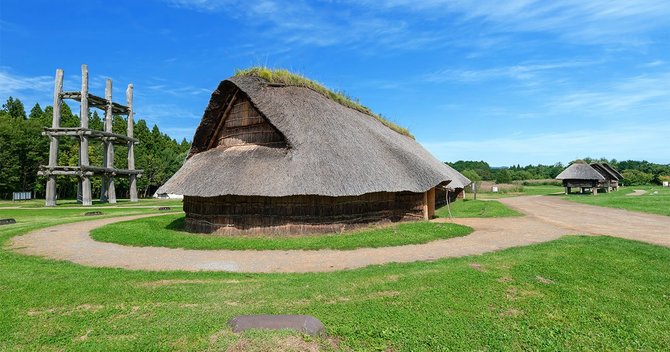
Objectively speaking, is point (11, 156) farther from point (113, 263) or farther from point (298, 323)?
point (298, 323)

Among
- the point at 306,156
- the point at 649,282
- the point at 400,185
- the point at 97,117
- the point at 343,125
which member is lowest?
the point at 649,282

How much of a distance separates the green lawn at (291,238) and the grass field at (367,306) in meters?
3.76

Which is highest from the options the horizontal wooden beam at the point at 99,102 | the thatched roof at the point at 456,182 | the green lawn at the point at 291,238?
the horizontal wooden beam at the point at 99,102

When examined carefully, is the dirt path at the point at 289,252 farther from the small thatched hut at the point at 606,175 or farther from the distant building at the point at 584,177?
the small thatched hut at the point at 606,175

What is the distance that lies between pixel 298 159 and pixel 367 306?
9.11m

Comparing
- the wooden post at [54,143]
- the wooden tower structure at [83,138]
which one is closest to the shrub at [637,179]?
the wooden tower structure at [83,138]

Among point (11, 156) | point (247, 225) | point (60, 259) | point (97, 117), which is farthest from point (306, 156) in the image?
point (97, 117)

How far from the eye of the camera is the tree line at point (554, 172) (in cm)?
7381

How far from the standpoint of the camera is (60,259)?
36.5 feet

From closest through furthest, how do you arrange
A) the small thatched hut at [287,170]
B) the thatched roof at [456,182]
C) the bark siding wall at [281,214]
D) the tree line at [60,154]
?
the small thatched hut at [287,170] < the bark siding wall at [281,214] < the thatched roof at [456,182] < the tree line at [60,154]

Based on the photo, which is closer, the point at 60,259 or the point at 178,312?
the point at 178,312

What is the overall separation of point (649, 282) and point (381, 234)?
8287 millimetres

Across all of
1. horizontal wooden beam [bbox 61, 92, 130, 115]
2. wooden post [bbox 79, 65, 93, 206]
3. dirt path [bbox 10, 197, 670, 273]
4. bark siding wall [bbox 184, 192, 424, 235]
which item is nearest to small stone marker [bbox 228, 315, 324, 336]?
dirt path [bbox 10, 197, 670, 273]

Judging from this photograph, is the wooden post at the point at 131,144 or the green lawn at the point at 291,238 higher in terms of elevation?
the wooden post at the point at 131,144
